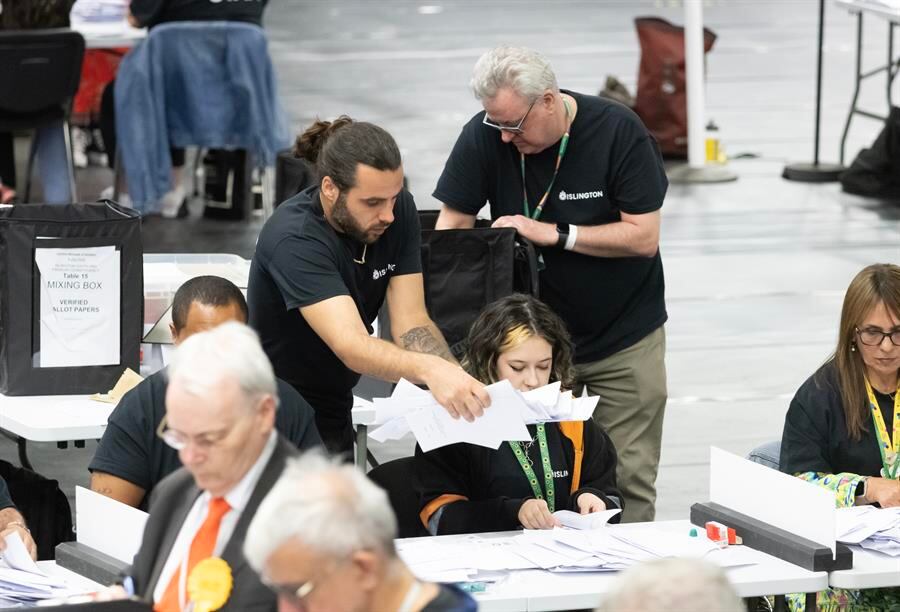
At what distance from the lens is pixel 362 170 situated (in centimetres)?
375

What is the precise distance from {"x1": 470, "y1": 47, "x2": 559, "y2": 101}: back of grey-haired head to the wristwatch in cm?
41

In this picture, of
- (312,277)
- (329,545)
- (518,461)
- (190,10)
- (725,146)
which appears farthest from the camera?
(725,146)

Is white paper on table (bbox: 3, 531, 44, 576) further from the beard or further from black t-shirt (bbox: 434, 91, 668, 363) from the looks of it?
black t-shirt (bbox: 434, 91, 668, 363)

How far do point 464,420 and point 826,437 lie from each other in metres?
1.05

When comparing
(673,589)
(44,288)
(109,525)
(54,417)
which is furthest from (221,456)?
(44,288)

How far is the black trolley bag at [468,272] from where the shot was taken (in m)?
4.65

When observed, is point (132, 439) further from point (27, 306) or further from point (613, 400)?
point (613, 400)

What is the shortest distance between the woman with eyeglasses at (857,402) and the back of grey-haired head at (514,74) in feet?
3.35

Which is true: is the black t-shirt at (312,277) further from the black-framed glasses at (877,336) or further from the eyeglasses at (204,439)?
the eyeglasses at (204,439)

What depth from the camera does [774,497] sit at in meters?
3.73

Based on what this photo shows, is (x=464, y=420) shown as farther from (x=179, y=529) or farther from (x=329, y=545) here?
(x=329, y=545)

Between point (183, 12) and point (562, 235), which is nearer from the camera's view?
point (562, 235)

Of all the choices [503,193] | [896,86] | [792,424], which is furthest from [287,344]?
[896,86]

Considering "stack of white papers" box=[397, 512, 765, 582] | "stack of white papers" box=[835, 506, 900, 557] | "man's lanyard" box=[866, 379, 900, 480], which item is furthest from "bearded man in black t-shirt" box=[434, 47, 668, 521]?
"stack of white papers" box=[835, 506, 900, 557]
